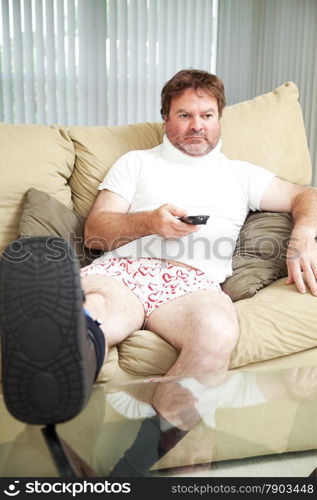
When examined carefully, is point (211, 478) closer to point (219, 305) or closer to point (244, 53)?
point (219, 305)

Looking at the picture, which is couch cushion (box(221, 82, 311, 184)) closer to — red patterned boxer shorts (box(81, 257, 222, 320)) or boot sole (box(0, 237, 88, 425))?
red patterned boxer shorts (box(81, 257, 222, 320))

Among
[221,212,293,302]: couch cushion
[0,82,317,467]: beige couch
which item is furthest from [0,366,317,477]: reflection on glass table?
[221,212,293,302]: couch cushion

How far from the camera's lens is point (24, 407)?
36.4 inches

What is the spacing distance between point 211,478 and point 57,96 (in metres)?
3.29

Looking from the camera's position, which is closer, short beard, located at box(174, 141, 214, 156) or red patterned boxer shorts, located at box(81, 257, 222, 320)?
red patterned boxer shorts, located at box(81, 257, 222, 320)

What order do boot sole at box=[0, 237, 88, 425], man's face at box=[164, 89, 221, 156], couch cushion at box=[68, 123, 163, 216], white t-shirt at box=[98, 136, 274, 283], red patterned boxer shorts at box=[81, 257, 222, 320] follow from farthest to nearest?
couch cushion at box=[68, 123, 163, 216] → man's face at box=[164, 89, 221, 156] → white t-shirt at box=[98, 136, 274, 283] → red patterned boxer shorts at box=[81, 257, 222, 320] → boot sole at box=[0, 237, 88, 425]

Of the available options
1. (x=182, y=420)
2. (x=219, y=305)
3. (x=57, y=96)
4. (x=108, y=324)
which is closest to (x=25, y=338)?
(x=182, y=420)

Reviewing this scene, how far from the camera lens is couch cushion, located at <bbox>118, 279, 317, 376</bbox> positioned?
4.92 feet

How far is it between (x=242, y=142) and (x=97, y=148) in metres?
0.51

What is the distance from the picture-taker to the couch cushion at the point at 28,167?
1.90 metres

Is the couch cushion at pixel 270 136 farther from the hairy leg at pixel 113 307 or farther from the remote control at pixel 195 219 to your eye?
the hairy leg at pixel 113 307

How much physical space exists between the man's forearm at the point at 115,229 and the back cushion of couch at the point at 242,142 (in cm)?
22

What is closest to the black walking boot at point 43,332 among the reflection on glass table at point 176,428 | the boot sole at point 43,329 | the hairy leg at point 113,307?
the boot sole at point 43,329

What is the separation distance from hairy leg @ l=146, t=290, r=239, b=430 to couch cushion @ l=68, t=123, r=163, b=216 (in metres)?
0.59
